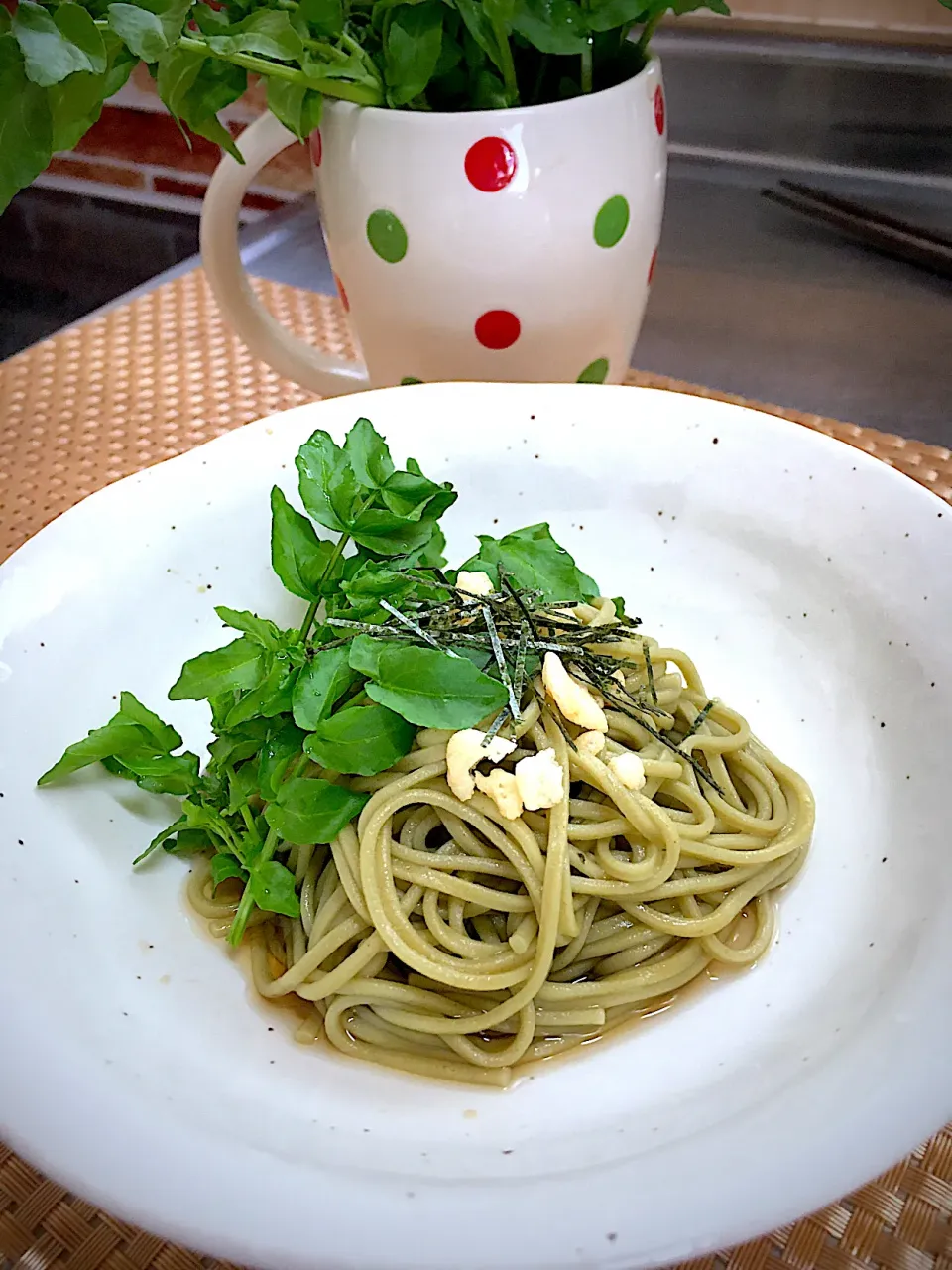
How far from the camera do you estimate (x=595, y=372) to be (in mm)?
1295

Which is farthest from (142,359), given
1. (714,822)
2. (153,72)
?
(714,822)

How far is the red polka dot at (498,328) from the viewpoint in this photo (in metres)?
1.19

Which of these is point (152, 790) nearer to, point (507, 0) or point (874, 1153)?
point (874, 1153)

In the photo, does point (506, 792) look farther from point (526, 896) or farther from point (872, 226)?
point (872, 226)

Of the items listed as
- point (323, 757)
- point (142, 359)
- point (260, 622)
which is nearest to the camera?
point (323, 757)

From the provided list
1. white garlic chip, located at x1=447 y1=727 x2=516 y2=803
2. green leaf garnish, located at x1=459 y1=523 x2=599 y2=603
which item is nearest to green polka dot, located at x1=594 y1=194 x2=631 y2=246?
green leaf garnish, located at x1=459 y1=523 x2=599 y2=603

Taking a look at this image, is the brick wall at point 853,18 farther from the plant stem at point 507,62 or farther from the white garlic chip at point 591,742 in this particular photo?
the white garlic chip at point 591,742

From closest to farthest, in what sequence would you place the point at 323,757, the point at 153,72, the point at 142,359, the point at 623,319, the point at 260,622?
the point at 323,757
the point at 260,622
the point at 153,72
the point at 623,319
the point at 142,359

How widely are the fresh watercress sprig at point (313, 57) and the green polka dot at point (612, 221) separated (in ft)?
0.40

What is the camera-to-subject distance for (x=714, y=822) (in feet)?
3.14

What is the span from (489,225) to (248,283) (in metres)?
0.38

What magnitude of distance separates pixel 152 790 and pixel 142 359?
3.19ft

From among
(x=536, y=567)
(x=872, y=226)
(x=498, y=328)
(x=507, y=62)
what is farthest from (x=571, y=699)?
(x=872, y=226)

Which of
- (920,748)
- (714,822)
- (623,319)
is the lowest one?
(714,822)
